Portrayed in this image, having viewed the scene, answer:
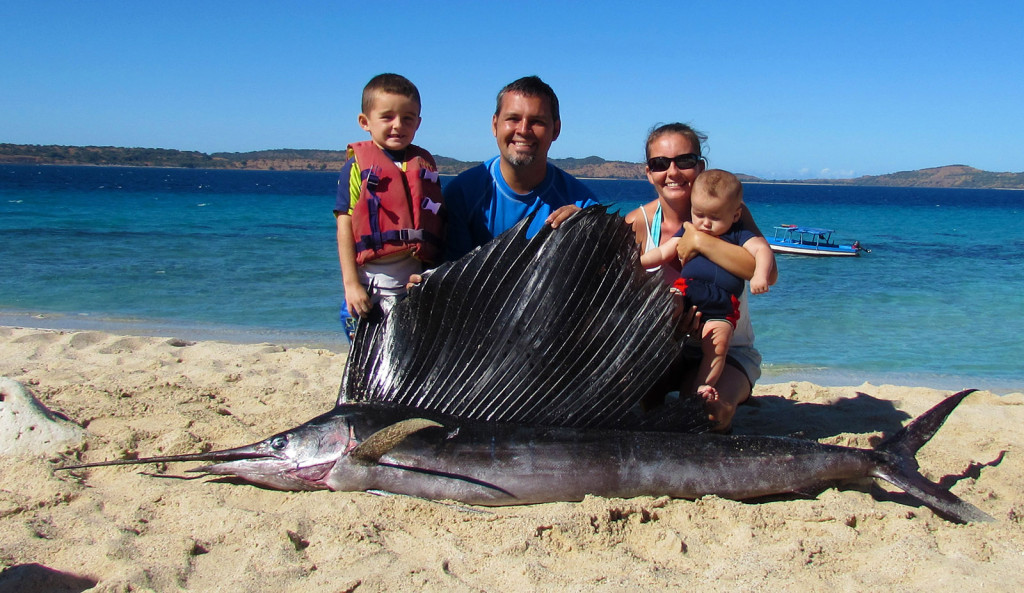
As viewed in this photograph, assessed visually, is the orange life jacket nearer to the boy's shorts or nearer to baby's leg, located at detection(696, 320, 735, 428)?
the boy's shorts

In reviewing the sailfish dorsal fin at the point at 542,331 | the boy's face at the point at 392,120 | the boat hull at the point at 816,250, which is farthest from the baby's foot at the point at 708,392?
the boat hull at the point at 816,250

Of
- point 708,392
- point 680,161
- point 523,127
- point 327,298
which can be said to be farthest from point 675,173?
point 327,298

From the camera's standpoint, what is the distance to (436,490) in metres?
2.37

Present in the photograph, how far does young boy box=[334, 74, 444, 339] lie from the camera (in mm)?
3049

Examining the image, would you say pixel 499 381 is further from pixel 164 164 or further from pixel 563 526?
pixel 164 164

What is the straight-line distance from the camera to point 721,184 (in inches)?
110

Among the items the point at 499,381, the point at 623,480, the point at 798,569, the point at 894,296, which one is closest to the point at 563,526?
the point at 623,480

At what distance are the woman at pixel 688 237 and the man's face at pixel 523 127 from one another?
504mm

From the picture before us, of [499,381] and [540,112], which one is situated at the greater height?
[540,112]

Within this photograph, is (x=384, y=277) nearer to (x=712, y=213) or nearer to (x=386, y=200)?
(x=386, y=200)

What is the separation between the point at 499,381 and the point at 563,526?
55 centimetres

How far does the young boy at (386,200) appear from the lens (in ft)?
10.0

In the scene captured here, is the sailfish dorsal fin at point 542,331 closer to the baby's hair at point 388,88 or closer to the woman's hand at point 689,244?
the woman's hand at point 689,244

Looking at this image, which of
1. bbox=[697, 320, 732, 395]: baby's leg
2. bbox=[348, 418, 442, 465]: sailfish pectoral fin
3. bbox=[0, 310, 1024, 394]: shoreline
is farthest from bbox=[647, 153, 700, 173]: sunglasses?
bbox=[0, 310, 1024, 394]: shoreline
